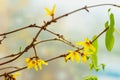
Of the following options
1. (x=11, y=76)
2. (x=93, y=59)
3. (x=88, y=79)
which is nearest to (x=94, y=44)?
(x=93, y=59)

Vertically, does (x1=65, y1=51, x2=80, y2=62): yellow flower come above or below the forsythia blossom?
below

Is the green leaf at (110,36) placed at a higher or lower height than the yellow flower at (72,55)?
higher

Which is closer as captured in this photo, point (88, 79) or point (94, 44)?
point (94, 44)

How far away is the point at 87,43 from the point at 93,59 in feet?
0.15

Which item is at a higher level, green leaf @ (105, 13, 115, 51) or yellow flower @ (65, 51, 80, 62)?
green leaf @ (105, 13, 115, 51)

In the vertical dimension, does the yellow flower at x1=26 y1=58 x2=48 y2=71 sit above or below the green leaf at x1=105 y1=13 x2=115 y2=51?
below

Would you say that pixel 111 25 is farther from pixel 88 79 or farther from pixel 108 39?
pixel 88 79

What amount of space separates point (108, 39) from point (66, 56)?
2.8 inches

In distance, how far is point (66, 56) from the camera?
422 mm

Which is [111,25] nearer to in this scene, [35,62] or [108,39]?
[108,39]

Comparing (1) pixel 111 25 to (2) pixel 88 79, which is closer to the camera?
(1) pixel 111 25

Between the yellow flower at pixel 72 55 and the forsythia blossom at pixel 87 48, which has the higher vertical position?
the forsythia blossom at pixel 87 48

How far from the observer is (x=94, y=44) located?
0.48m

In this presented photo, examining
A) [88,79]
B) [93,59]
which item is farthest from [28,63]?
[88,79]
